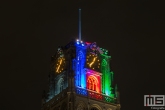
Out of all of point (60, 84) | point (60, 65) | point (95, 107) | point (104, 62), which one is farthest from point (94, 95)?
point (60, 65)

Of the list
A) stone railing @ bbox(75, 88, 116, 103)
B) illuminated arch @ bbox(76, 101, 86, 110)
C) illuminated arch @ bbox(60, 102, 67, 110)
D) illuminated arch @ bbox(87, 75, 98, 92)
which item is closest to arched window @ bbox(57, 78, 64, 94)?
illuminated arch @ bbox(60, 102, 67, 110)

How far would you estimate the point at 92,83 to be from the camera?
122 metres

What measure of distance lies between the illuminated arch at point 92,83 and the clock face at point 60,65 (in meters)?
7.06

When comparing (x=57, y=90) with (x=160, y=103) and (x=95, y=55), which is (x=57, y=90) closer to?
(x=95, y=55)

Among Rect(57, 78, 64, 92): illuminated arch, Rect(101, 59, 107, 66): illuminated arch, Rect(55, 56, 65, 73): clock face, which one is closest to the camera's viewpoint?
Rect(57, 78, 64, 92): illuminated arch

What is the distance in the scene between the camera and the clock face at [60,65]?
125275mm

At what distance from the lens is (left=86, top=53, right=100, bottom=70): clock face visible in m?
123

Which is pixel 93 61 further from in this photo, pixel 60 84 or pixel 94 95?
pixel 60 84

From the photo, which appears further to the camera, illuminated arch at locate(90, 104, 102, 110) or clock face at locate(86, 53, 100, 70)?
clock face at locate(86, 53, 100, 70)

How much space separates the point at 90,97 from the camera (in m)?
119

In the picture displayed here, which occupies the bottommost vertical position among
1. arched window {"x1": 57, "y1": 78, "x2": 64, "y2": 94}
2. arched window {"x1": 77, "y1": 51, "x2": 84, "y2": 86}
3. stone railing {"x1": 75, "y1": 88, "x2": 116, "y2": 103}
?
stone railing {"x1": 75, "y1": 88, "x2": 116, "y2": 103}

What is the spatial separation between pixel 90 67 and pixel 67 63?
5271 millimetres

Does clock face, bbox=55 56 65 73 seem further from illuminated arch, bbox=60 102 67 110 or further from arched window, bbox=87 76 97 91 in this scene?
illuminated arch, bbox=60 102 67 110

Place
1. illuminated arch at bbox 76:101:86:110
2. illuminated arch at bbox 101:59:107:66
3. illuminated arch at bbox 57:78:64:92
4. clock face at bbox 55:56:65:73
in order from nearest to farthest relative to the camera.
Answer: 1. illuminated arch at bbox 76:101:86:110
2. illuminated arch at bbox 57:78:64:92
3. clock face at bbox 55:56:65:73
4. illuminated arch at bbox 101:59:107:66
